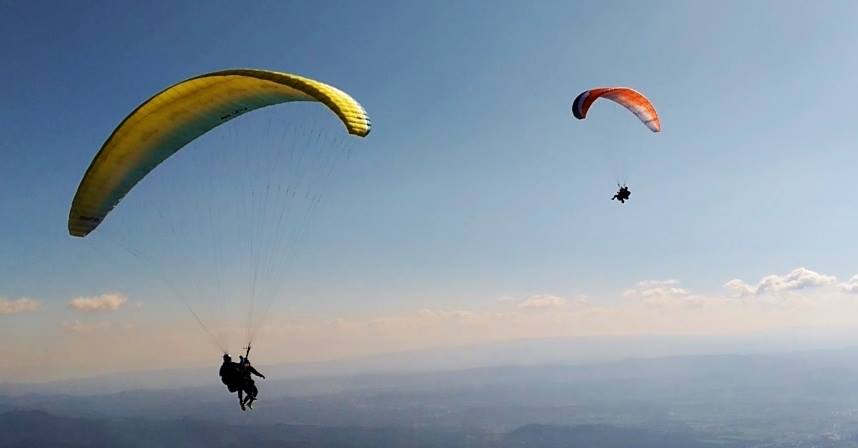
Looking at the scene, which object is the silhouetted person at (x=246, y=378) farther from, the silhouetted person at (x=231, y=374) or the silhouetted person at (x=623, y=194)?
the silhouetted person at (x=623, y=194)

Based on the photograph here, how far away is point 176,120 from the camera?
1628 cm

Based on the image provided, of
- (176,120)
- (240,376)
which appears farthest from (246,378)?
(176,120)

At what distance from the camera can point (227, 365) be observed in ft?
58.8

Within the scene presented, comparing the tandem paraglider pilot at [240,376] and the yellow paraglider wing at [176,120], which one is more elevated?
the yellow paraglider wing at [176,120]

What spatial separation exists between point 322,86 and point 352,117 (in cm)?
128

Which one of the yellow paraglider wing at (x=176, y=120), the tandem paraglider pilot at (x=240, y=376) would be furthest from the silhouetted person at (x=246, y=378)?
the yellow paraglider wing at (x=176, y=120)

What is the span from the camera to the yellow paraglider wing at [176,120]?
1426 centimetres

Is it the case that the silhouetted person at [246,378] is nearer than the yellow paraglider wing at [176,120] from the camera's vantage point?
No

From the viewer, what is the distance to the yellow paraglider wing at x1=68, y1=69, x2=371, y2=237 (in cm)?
1426

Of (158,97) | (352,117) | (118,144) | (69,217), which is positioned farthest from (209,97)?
(69,217)

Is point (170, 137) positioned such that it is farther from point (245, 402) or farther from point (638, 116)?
point (638, 116)

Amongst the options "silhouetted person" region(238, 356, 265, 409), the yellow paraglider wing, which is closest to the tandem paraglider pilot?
"silhouetted person" region(238, 356, 265, 409)

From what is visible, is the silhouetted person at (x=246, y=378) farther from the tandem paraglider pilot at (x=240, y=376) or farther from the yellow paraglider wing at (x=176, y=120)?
the yellow paraglider wing at (x=176, y=120)

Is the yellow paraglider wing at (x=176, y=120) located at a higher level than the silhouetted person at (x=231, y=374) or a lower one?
higher
